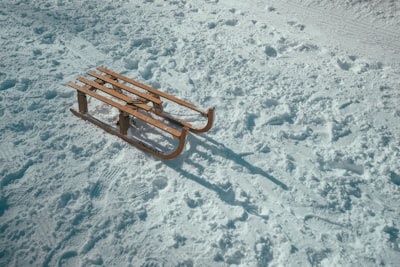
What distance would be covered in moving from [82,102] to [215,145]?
173 cm

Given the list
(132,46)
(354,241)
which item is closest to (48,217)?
(354,241)

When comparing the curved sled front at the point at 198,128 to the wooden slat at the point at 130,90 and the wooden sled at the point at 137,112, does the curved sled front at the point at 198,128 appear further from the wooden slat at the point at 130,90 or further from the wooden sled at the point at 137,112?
the wooden slat at the point at 130,90

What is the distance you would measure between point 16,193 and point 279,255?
2.64 m

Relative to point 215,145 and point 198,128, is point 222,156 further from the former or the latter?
point 198,128

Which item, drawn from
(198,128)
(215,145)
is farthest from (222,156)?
(198,128)

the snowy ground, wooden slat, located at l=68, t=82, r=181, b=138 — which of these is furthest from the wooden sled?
the snowy ground

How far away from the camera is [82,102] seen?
4.59 metres

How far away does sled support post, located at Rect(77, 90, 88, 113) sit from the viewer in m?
4.51

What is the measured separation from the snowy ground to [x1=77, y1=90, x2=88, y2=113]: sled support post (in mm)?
143

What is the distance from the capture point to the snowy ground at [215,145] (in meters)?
3.41

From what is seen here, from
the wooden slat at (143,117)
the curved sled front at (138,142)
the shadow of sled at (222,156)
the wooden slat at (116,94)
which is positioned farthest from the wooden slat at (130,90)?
the shadow of sled at (222,156)

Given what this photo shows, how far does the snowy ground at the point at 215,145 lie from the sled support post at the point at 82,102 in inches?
5.6

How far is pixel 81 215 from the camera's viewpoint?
3.56m

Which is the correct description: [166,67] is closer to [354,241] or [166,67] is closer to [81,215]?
[81,215]
